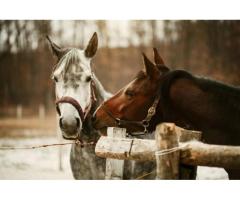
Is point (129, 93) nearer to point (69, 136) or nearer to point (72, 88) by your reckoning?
point (72, 88)

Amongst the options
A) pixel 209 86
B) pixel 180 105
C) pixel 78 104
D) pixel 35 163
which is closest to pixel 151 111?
pixel 180 105

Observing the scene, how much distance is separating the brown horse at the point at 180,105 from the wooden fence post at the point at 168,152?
0.71 metres

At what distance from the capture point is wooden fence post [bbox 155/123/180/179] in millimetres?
1898

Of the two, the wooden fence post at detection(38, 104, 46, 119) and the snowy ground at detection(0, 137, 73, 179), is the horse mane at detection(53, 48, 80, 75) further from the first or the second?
the snowy ground at detection(0, 137, 73, 179)

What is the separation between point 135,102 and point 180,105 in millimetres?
349

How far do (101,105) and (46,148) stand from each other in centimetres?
62

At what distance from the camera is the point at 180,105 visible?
262 centimetres

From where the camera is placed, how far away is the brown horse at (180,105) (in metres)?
2.56

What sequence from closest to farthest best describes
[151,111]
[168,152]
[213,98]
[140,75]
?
[168,152] < [213,98] < [151,111] < [140,75]

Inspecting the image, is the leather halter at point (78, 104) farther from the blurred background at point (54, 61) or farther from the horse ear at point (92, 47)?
the horse ear at point (92, 47)

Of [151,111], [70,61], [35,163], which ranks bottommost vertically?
[35,163]

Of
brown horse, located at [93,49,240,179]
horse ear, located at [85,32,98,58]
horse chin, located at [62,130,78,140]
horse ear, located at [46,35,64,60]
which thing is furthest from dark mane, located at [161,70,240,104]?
horse ear, located at [46,35,64,60]
